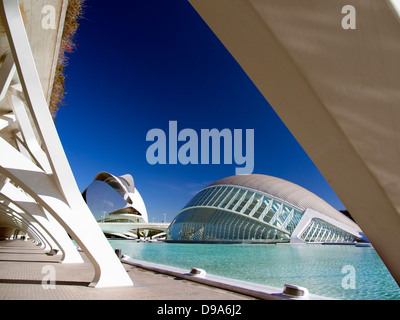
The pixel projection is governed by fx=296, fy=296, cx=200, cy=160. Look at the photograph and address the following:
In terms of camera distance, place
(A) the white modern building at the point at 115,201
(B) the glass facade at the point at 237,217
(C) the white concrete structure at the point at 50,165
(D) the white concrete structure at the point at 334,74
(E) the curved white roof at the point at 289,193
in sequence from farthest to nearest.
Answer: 1. (A) the white modern building at the point at 115,201
2. (E) the curved white roof at the point at 289,193
3. (B) the glass facade at the point at 237,217
4. (C) the white concrete structure at the point at 50,165
5. (D) the white concrete structure at the point at 334,74

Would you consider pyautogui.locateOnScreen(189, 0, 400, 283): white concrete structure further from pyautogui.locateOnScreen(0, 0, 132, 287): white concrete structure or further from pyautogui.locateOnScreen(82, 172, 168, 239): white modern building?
pyautogui.locateOnScreen(82, 172, 168, 239): white modern building

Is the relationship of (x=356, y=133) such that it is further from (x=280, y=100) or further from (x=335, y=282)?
(x=335, y=282)

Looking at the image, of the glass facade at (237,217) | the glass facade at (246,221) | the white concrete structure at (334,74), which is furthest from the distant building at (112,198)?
the white concrete structure at (334,74)

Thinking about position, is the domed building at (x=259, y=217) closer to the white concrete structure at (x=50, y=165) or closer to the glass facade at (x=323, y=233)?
the glass facade at (x=323, y=233)

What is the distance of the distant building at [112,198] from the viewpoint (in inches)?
2510

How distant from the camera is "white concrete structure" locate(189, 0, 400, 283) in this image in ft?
4.96

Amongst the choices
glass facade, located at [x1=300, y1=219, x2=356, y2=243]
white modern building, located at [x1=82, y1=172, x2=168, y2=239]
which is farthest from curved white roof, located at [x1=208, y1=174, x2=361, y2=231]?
white modern building, located at [x1=82, y1=172, x2=168, y2=239]

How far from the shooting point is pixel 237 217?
1227 inches

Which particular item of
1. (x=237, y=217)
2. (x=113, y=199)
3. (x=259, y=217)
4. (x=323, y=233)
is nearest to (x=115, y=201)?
(x=113, y=199)

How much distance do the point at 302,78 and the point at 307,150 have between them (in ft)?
1.61

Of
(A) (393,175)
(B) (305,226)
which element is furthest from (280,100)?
(B) (305,226)

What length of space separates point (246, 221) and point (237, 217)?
102 cm

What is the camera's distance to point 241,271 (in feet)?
33.4

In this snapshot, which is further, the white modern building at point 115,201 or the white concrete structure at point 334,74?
the white modern building at point 115,201
